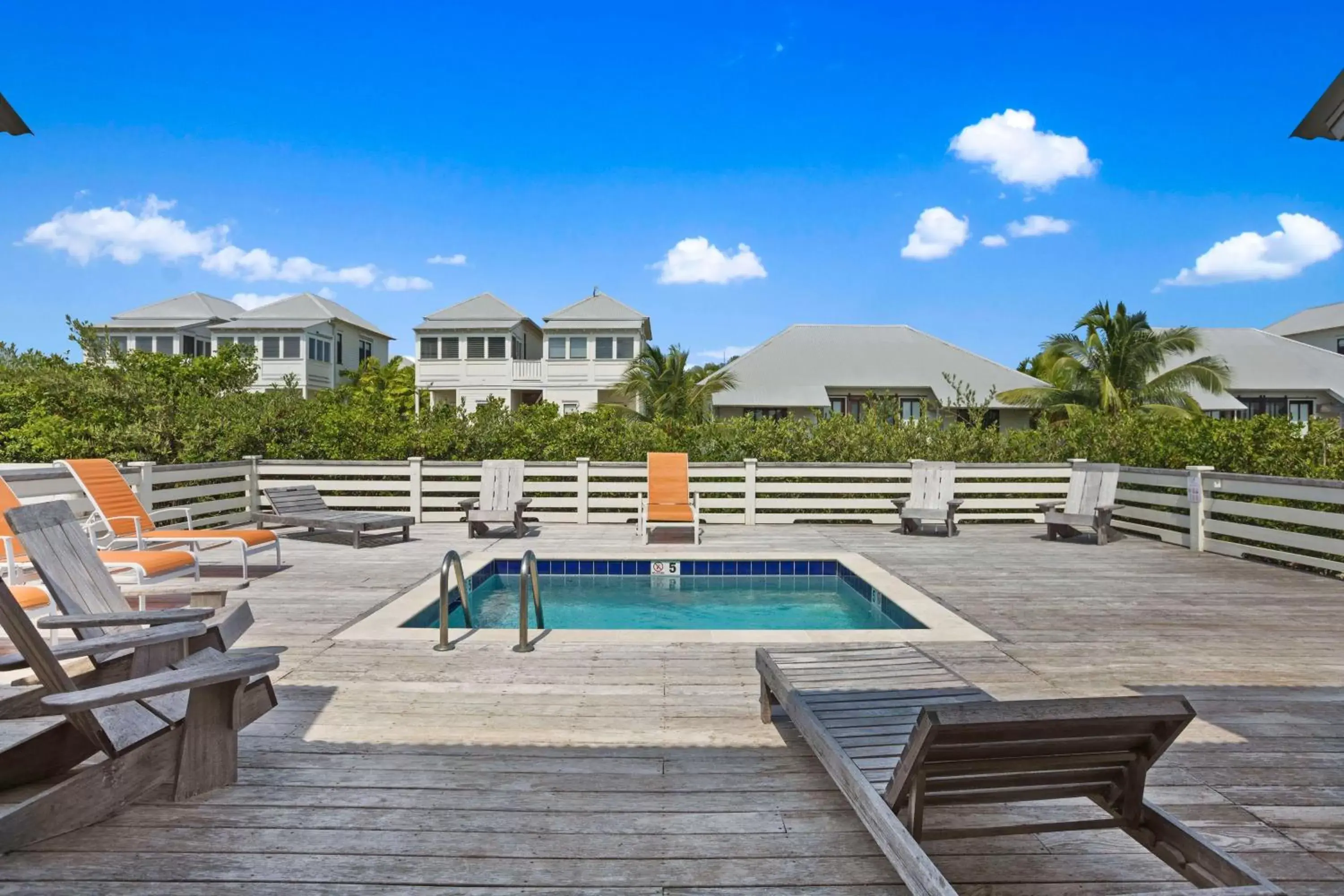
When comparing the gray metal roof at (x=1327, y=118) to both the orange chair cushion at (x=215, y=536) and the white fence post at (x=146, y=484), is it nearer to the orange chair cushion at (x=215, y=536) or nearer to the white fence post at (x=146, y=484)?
the orange chair cushion at (x=215, y=536)

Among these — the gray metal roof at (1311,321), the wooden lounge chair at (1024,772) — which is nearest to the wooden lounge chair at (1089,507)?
the wooden lounge chair at (1024,772)

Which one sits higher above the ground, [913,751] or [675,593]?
[913,751]

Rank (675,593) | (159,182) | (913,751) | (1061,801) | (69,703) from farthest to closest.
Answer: (159,182)
(675,593)
(1061,801)
(69,703)
(913,751)

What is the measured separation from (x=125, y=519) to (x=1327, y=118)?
8.61 meters

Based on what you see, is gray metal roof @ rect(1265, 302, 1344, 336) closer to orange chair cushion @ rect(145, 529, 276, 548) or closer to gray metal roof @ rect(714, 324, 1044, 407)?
gray metal roof @ rect(714, 324, 1044, 407)

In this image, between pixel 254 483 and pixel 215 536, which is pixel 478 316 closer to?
pixel 254 483

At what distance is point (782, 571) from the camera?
341 inches

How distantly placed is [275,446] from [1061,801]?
Answer: 11828mm

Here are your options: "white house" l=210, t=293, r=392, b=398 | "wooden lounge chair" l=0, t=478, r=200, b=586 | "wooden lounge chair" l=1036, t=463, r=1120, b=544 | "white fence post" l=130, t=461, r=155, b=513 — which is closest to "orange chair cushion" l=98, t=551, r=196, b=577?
"wooden lounge chair" l=0, t=478, r=200, b=586

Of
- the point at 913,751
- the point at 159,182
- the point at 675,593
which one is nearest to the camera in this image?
the point at 913,751

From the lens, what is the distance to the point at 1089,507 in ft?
33.9

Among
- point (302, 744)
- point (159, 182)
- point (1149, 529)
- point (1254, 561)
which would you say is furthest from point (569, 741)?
point (159, 182)

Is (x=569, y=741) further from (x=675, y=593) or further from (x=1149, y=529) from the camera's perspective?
(x=1149, y=529)

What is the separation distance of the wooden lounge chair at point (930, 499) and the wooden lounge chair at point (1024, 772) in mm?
8242
